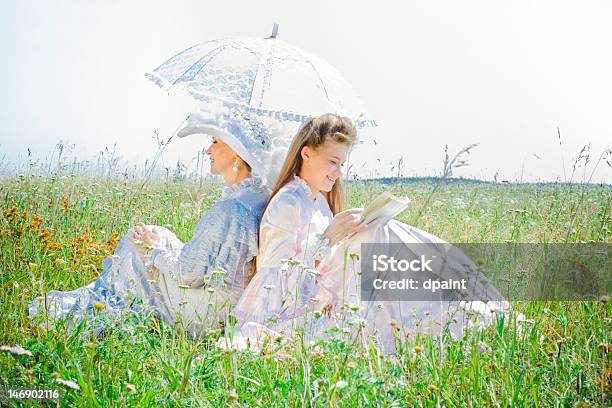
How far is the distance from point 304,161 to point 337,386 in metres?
2.16

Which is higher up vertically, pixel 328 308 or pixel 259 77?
pixel 259 77

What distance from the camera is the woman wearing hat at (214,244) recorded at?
4.15 m

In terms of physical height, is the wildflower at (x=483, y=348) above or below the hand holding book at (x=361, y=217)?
below

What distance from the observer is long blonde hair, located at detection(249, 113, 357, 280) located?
4.20 m

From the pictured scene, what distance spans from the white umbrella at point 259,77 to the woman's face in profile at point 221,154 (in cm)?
24

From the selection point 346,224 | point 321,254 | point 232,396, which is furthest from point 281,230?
point 232,396

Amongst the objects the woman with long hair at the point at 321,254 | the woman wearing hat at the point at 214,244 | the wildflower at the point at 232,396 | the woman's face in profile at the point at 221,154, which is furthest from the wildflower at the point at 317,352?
the woman's face in profile at the point at 221,154

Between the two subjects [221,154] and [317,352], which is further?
[221,154]

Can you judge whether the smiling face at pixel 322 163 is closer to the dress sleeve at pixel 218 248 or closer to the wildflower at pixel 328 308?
the dress sleeve at pixel 218 248

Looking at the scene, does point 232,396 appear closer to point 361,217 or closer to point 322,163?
point 361,217

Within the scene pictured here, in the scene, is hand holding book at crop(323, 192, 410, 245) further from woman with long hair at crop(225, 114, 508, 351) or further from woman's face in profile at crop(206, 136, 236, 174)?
woman's face in profile at crop(206, 136, 236, 174)

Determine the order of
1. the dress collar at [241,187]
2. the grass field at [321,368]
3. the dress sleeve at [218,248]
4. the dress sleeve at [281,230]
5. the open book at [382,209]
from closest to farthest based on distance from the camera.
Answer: the grass field at [321,368], the open book at [382,209], the dress sleeve at [281,230], the dress sleeve at [218,248], the dress collar at [241,187]

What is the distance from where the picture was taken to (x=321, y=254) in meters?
3.99

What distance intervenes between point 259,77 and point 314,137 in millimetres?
577
